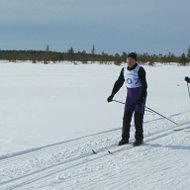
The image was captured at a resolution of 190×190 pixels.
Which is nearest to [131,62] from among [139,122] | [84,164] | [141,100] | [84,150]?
[141,100]

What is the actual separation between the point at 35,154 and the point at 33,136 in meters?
1.74

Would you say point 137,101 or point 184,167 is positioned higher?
point 137,101

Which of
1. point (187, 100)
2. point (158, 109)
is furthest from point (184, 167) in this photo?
point (187, 100)

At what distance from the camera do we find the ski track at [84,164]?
18.3ft

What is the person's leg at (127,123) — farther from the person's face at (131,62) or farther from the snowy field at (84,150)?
the person's face at (131,62)

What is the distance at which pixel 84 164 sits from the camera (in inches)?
257

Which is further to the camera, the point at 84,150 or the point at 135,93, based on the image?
the point at 135,93

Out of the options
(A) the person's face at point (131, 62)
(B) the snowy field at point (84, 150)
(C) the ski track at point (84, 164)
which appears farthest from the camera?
(A) the person's face at point (131, 62)

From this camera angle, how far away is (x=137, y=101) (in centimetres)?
794

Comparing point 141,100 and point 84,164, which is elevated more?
point 141,100

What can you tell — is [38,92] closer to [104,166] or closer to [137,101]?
[137,101]

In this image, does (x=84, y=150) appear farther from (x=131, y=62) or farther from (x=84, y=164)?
(x=131, y=62)

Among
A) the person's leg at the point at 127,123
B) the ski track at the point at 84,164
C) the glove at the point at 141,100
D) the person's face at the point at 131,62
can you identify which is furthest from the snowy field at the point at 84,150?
the person's face at the point at 131,62

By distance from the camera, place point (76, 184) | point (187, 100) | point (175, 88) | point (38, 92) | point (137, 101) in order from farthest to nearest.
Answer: point (175, 88)
point (38, 92)
point (187, 100)
point (137, 101)
point (76, 184)
